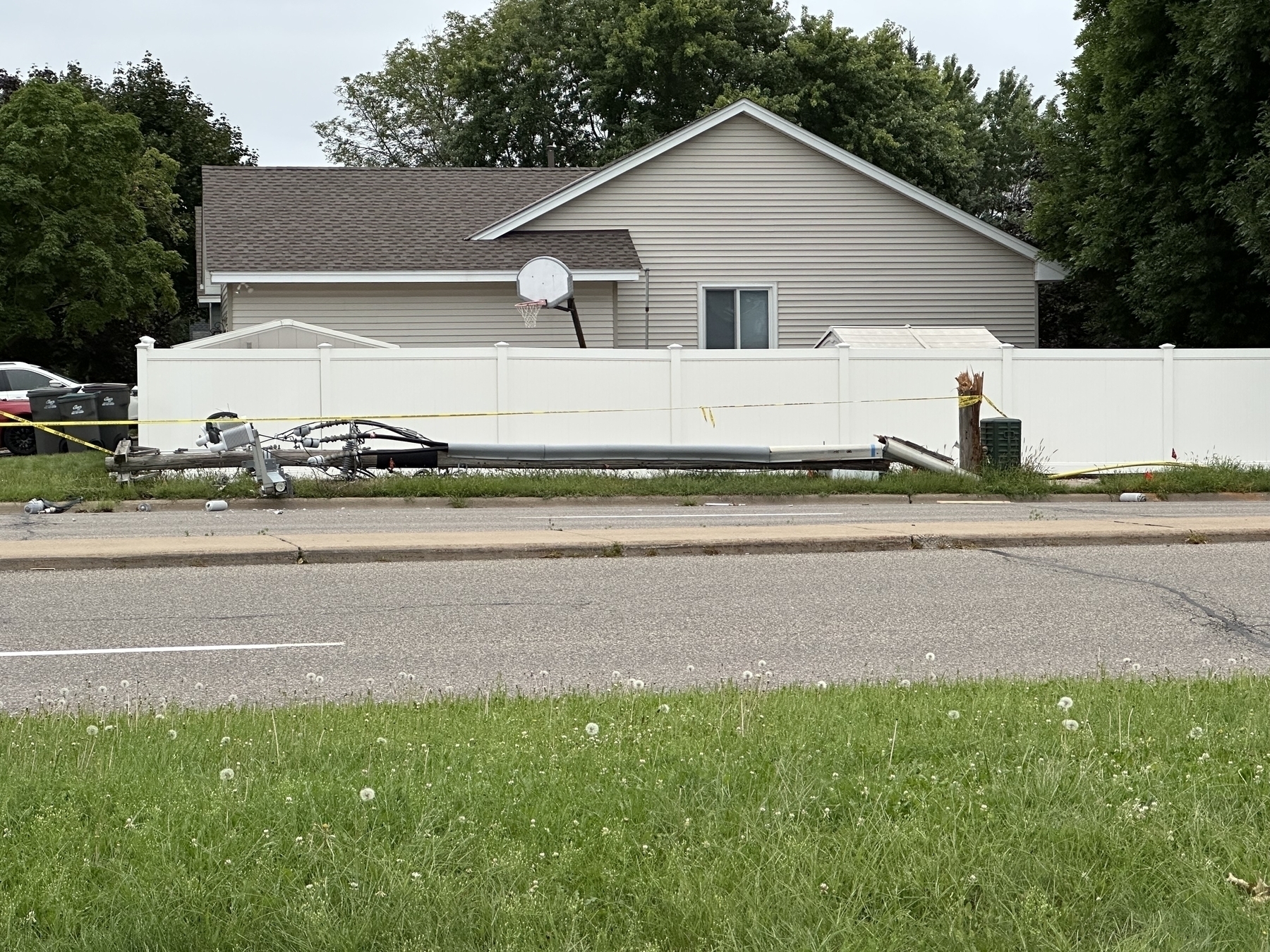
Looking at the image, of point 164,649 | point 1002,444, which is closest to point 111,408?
point 1002,444

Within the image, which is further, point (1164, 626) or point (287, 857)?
point (1164, 626)

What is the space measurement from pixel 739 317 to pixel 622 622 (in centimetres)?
1963

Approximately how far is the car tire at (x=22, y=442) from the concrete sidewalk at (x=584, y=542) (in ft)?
50.0

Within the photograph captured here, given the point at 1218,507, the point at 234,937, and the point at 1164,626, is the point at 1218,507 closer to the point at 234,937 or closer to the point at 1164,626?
the point at 1164,626

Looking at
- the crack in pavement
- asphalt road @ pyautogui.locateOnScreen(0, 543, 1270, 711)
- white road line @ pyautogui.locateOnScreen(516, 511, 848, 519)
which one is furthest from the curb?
the crack in pavement

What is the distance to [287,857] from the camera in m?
3.99

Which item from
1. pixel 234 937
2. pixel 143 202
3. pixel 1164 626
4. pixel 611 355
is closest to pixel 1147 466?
pixel 611 355

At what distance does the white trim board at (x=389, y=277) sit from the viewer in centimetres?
2516

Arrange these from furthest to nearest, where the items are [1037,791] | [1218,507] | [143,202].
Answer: [143,202]
[1218,507]
[1037,791]

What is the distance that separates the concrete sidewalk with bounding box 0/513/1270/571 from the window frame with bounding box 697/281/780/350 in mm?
14104

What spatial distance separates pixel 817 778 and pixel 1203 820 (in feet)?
3.72

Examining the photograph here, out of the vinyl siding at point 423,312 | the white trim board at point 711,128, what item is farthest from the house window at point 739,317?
the white trim board at point 711,128

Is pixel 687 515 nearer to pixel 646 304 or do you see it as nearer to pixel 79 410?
pixel 646 304

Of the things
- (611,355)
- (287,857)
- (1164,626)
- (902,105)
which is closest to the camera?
(287,857)
